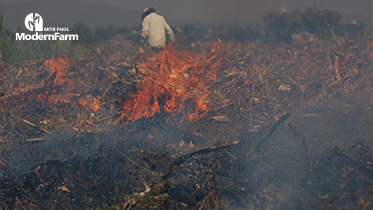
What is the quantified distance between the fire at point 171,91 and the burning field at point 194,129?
0.03 meters

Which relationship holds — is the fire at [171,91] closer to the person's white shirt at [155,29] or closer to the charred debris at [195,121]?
the charred debris at [195,121]

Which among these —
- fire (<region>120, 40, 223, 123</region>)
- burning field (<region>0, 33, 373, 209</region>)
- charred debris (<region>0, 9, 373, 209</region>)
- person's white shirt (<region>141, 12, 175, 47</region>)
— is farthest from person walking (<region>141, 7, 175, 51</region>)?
fire (<region>120, 40, 223, 123</region>)

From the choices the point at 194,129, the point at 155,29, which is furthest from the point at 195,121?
the point at 155,29

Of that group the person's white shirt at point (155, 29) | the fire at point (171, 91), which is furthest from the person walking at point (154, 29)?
the fire at point (171, 91)

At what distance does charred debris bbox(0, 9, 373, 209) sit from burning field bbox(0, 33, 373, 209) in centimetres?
3

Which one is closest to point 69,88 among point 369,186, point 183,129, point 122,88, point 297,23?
point 122,88

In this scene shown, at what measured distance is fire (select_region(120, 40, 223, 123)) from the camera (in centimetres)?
605

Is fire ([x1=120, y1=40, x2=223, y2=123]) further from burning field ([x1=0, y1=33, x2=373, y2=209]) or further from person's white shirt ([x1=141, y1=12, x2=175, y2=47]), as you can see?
person's white shirt ([x1=141, y1=12, x2=175, y2=47])

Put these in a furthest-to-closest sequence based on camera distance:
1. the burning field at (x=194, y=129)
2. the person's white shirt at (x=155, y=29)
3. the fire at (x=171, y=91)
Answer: the person's white shirt at (x=155, y=29), the fire at (x=171, y=91), the burning field at (x=194, y=129)

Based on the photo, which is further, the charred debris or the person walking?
the person walking

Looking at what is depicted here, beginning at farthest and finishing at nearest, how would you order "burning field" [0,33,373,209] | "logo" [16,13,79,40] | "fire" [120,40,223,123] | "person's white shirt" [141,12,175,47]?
"logo" [16,13,79,40]
"person's white shirt" [141,12,175,47]
"fire" [120,40,223,123]
"burning field" [0,33,373,209]

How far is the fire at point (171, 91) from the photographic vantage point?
6047 mm

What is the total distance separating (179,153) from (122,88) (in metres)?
2.63

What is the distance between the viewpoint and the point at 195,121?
6.37 meters
